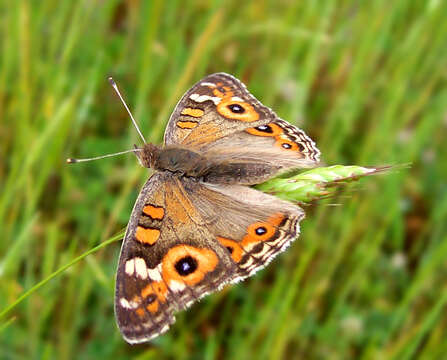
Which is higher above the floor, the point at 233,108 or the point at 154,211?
the point at 233,108

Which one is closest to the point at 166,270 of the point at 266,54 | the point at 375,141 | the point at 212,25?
the point at 212,25

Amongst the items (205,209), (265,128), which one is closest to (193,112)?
(265,128)

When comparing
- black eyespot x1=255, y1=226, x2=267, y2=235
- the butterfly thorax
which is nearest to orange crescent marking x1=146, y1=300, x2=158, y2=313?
black eyespot x1=255, y1=226, x2=267, y2=235

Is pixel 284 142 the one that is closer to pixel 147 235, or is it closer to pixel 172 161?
pixel 172 161

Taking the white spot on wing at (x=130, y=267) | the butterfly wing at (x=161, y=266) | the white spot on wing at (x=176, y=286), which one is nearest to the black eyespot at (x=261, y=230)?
the butterfly wing at (x=161, y=266)

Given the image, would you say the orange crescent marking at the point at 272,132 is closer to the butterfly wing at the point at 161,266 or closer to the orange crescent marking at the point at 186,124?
the orange crescent marking at the point at 186,124

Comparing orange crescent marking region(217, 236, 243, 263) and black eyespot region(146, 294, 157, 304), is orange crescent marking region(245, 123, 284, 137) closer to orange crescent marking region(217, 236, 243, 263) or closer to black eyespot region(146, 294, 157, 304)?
orange crescent marking region(217, 236, 243, 263)

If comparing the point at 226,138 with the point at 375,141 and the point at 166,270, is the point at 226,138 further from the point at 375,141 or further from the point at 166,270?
the point at 375,141
